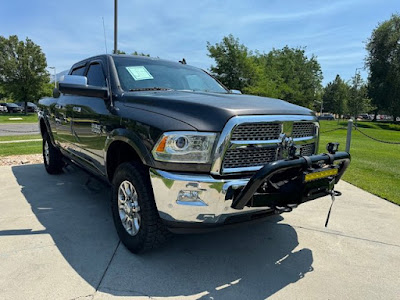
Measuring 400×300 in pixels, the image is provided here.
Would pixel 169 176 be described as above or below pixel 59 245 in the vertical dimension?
above

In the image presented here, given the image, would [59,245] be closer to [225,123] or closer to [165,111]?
[165,111]

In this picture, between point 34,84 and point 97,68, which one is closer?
point 97,68

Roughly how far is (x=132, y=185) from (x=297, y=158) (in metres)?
1.42

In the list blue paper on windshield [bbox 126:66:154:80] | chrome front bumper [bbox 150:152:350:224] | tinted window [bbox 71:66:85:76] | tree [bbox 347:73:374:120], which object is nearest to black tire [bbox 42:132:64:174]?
tinted window [bbox 71:66:85:76]

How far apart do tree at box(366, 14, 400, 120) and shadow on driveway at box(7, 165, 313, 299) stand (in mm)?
46030

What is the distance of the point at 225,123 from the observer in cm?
231

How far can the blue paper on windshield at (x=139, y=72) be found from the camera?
3.46 m

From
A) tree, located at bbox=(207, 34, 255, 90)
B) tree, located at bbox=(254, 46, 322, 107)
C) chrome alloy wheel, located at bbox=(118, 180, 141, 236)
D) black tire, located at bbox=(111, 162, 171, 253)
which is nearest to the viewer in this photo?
black tire, located at bbox=(111, 162, 171, 253)

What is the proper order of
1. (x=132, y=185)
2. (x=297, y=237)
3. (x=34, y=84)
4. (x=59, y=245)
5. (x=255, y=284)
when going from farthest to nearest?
1. (x=34, y=84)
2. (x=297, y=237)
3. (x=59, y=245)
4. (x=132, y=185)
5. (x=255, y=284)

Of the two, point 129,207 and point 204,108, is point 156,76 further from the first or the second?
point 129,207

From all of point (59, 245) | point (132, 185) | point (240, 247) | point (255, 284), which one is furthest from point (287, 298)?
point (59, 245)

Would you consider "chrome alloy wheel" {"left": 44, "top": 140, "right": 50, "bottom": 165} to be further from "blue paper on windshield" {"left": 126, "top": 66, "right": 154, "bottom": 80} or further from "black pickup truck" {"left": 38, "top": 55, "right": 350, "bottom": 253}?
"blue paper on windshield" {"left": 126, "top": 66, "right": 154, "bottom": 80}

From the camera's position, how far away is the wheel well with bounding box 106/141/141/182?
2.99 m

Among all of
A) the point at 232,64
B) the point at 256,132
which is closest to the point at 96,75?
the point at 256,132
